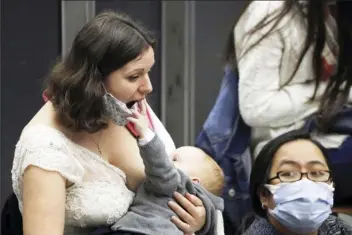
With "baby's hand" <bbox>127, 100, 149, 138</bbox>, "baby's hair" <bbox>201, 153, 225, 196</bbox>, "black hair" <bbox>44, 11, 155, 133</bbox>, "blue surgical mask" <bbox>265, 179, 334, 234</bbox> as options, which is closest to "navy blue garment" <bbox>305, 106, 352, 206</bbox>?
"blue surgical mask" <bbox>265, 179, 334, 234</bbox>

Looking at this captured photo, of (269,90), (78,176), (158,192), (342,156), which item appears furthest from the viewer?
(269,90)

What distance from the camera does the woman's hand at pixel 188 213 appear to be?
3.08 meters

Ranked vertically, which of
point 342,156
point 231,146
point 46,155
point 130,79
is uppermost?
point 130,79

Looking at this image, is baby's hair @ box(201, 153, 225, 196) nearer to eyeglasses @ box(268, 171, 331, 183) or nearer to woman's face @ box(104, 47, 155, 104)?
eyeglasses @ box(268, 171, 331, 183)

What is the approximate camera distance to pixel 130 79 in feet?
9.59

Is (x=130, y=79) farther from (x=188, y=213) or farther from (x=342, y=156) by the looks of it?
(x=342, y=156)

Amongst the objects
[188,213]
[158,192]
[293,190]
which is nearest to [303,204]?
[293,190]

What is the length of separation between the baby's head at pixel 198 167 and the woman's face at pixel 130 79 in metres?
0.42

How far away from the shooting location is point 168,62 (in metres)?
5.71

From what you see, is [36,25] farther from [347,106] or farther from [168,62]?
[347,106]

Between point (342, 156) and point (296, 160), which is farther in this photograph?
point (342, 156)

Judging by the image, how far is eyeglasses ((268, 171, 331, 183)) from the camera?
344cm

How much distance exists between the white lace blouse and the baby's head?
0.29 meters

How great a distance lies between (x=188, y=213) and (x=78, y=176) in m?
0.42
